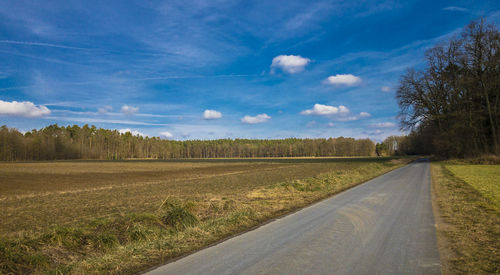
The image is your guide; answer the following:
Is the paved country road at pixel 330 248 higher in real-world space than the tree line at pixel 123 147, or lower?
lower

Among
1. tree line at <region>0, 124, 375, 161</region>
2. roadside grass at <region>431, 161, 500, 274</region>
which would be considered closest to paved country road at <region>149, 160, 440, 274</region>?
roadside grass at <region>431, 161, 500, 274</region>

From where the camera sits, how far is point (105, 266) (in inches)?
204

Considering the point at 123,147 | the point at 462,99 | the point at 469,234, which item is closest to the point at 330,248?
the point at 469,234

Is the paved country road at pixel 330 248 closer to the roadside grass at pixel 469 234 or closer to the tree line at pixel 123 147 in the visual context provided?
the roadside grass at pixel 469 234

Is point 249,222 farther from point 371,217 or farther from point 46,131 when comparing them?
point 46,131

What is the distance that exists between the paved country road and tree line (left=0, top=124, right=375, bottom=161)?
452ft

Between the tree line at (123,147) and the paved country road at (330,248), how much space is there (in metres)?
138

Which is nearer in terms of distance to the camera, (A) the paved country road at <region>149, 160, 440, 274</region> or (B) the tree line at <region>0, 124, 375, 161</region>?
(A) the paved country road at <region>149, 160, 440, 274</region>

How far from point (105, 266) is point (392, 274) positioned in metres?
4.70

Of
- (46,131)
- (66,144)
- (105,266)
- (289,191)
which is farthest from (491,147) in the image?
(46,131)

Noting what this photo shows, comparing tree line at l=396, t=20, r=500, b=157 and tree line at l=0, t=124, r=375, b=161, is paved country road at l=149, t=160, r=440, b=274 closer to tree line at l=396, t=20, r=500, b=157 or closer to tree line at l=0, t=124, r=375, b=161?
tree line at l=396, t=20, r=500, b=157

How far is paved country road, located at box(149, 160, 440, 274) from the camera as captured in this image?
15.1ft

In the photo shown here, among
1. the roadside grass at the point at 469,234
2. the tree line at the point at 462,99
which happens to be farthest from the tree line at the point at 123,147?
the roadside grass at the point at 469,234

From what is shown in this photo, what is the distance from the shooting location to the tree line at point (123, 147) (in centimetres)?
11631
